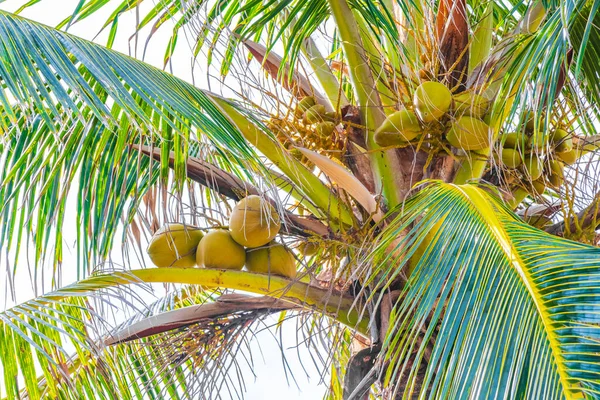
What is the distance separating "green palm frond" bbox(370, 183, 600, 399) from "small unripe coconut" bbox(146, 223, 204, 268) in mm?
520

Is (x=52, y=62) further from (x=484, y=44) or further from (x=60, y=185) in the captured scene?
(x=484, y=44)

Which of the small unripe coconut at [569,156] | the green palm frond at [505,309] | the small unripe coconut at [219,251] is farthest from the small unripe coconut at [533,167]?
the small unripe coconut at [219,251]

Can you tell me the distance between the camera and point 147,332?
5.81 feet

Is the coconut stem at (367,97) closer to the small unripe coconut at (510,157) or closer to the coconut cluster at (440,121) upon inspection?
the coconut cluster at (440,121)

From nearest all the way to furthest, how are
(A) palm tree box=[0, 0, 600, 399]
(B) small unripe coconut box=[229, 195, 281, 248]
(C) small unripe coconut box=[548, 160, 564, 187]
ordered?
(A) palm tree box=[0, 0, 600, 399]
(B) small unripe coconut box=[229, 195, 281, 248]
(C) small unripe coconut box=[548, 160, 564, 187]

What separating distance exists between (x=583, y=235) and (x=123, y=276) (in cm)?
112

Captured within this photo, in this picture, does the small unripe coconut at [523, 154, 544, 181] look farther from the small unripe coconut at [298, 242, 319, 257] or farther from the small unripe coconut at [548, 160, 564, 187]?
the small unripe coconut at [298, 242, 319, 257]

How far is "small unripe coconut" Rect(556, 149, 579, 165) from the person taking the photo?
6.11 ft

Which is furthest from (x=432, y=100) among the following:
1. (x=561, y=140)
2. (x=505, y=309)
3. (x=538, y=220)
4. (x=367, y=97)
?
(x=505, y=309)

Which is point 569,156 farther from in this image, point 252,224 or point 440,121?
point 252,224

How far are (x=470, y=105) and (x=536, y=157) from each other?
22 centimetres

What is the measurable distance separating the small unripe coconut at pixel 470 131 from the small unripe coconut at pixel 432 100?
46 millimetres

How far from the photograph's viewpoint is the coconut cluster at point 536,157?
1728mm

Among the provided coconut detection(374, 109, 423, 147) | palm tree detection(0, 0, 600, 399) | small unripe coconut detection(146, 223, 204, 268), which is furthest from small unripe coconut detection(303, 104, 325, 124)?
small unripe coconut detection(146, 223, 204, 268)
